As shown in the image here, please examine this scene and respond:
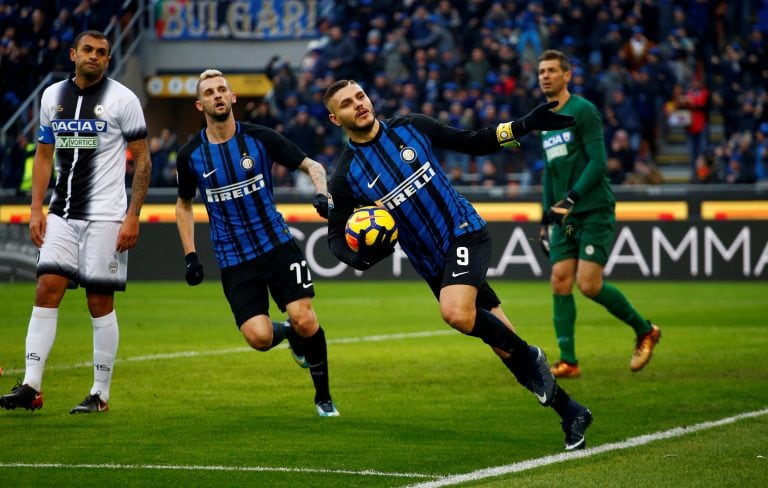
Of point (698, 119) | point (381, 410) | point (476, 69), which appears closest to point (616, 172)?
point (698, 119)

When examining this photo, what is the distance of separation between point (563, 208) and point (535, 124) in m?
2.88

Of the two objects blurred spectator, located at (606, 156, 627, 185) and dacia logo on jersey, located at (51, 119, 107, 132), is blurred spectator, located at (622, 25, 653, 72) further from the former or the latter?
dacia logo on jersey, located at (51, 119, 107, 132)

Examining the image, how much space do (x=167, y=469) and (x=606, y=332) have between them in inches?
316

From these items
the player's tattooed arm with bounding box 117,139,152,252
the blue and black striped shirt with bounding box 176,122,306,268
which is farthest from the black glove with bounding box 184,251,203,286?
the player's tattooed arm with bounding box 117,139,152,252

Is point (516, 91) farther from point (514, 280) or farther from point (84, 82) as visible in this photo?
point (84, 82)

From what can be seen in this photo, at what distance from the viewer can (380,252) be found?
7230mm

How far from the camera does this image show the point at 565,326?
1058 cm

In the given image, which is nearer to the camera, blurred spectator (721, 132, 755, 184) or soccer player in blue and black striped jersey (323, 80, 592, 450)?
soccer player in blue and black striped jersey (323, 80, 592, 450)

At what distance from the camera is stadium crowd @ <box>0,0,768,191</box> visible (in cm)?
2352

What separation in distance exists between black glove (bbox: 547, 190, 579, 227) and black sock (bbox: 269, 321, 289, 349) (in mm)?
2320

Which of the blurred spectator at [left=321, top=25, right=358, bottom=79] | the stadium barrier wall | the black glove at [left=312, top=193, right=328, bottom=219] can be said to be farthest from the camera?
the blurred spectator at [left=321, top=25, right=358, bottom=79]

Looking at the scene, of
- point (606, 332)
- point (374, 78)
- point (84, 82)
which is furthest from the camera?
point (374, 78)

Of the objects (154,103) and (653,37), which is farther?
(154,103)

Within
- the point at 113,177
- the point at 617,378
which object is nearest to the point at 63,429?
the point at 113,177
